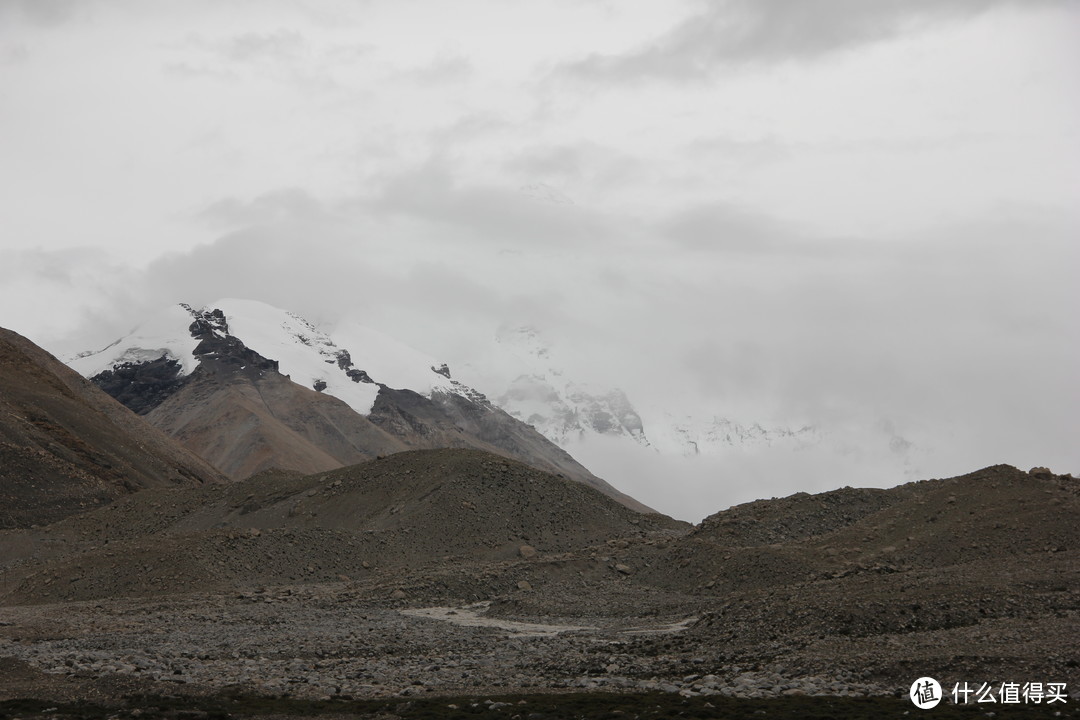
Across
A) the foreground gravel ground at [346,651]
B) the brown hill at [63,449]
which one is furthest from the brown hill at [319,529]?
the brown hill at [63,449]

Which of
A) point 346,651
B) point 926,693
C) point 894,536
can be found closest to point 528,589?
point 346,651

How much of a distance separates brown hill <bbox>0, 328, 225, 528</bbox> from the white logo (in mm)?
75777

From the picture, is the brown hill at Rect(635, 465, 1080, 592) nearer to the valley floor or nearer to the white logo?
the valley floor

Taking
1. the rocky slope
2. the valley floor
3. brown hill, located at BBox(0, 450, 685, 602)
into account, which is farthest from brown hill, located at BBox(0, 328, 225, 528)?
the valley floor

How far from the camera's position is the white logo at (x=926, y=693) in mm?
26578

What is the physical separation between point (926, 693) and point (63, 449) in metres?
88.8

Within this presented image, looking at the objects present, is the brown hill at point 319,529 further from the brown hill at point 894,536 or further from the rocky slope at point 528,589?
the brown hill at point 894,536

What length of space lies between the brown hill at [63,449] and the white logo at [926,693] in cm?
7578

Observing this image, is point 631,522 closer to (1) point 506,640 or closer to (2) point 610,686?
(1) point 506,640

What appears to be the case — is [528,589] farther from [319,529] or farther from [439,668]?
[439,668]

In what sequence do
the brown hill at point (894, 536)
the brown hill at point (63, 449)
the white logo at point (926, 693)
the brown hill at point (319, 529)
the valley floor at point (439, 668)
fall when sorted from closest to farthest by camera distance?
the white logo at point (926, 693), the valley floor at point (439, 668), the brown hill at point (894, 536), the brown hill at point (319, 529), the brown hill at point (63, 449)

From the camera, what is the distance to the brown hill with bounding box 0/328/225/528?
295ft

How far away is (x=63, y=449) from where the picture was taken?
3907 inches

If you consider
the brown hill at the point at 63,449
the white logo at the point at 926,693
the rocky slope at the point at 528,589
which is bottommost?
the white logo at the point at 926,693
